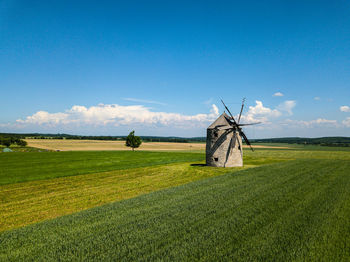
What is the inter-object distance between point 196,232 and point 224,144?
81.7 ft

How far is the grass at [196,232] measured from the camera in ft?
24.4

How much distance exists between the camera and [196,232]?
9141 millimetres

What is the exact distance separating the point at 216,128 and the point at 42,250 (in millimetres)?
28041

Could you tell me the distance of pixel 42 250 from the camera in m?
7.74

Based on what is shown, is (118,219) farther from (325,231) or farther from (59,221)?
(325,231)

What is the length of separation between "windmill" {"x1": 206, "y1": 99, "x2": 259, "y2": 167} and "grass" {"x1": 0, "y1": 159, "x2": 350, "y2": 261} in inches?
A: 727

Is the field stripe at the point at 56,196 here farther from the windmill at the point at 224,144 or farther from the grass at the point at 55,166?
the windmill at the point at 224,144

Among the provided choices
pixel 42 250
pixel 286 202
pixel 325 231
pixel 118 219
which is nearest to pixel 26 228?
pixel 42 250

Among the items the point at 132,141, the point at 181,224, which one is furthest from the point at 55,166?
the point at 132,141

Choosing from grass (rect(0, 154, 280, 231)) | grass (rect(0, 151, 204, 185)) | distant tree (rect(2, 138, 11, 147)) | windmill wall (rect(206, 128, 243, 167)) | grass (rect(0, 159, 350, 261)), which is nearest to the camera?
grass (rect(0, 159, 350, 261))

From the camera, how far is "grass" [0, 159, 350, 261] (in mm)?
7430

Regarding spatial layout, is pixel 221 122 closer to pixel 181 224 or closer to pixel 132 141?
pixel 181 224

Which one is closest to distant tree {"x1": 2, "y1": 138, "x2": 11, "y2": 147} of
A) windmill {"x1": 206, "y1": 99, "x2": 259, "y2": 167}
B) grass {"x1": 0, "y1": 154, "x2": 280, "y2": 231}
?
grass {"x1": 0, "y1": 154, "x2": 280, "y2": 231}

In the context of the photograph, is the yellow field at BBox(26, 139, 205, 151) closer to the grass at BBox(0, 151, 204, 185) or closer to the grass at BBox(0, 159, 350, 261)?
the grass at BBox(0, 151, 204, 185)
